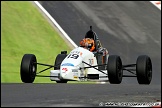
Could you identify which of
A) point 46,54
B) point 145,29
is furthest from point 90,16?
point 46,54

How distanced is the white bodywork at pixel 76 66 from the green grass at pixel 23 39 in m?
4.41

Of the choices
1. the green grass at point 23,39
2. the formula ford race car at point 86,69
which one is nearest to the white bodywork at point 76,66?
the formula ford race car at point 86,69

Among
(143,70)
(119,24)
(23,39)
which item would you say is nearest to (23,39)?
(23,39)

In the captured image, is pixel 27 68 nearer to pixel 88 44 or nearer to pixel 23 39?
pixel 88 44

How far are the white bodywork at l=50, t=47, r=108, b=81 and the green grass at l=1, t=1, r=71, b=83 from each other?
441 cm

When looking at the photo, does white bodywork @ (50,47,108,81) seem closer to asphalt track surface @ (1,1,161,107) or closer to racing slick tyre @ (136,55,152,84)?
racing slick tyre @ (136,55,152,84)

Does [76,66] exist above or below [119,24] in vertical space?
below

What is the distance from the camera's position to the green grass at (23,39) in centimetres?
2181

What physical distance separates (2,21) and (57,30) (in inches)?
109

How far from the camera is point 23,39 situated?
2456 centimetres

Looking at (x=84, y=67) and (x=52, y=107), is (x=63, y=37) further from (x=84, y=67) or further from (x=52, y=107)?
(x=52, y=107)

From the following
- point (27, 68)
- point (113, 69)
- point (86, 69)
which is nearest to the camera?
point (113, 69)

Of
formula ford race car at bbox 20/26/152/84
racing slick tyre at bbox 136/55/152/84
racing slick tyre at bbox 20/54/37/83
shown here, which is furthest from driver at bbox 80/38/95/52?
racing slick tyre at bbox 136/55/152/84

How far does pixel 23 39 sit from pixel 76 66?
28.8 ft
